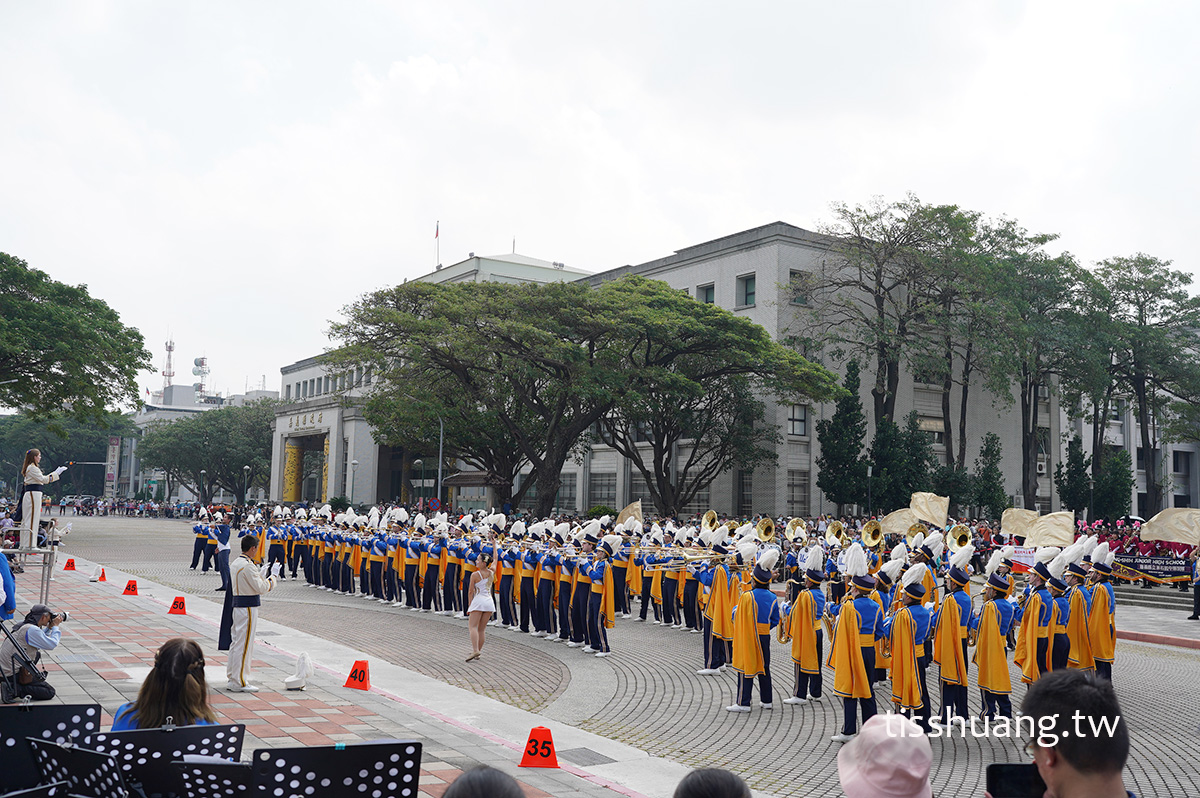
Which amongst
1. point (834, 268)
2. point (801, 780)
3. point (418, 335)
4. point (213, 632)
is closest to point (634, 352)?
point (418, 335)

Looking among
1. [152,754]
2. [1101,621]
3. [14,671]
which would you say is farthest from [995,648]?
[14,671]

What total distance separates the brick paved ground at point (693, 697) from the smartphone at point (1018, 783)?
4.84 metres

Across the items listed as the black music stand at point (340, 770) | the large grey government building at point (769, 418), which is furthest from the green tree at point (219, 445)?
the black music stand at point (340, 770)

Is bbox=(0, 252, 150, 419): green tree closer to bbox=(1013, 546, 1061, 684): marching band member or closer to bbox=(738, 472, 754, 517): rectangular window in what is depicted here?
bbox=(738, 472, 754, 517): rectangular window

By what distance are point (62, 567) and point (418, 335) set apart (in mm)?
13909

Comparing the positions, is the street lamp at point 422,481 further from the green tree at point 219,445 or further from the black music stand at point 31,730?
the black music stand at point 31,730

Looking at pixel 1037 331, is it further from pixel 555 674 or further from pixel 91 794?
pixel 91 794

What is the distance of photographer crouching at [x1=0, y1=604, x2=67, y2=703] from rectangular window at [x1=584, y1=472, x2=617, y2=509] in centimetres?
4175

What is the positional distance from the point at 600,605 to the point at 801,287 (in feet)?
96.2

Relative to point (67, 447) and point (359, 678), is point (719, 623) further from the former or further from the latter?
point (67, 447)

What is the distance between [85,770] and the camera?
11.5 feet

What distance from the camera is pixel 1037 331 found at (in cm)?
4144

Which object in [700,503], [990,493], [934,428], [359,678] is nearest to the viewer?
[359,678]

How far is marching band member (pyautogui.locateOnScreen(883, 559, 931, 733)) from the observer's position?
31.3ft
